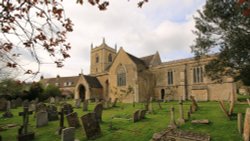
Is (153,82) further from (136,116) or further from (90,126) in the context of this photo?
(90,126)

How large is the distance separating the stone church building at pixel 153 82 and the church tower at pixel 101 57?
2022 centimetres

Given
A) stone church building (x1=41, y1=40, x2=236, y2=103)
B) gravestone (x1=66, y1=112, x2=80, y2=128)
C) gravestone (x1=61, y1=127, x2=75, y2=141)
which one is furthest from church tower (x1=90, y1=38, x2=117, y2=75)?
gravestone (x1=61, y1=127, x2=75, y2=141)

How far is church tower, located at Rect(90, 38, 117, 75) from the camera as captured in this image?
2554 inches

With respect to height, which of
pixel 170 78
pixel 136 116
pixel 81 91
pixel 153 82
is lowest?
pixel 136 116

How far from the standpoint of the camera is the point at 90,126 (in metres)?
10.1

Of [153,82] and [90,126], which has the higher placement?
[153,82]

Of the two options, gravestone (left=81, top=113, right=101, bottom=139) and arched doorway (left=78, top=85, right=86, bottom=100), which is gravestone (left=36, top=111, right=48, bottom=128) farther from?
arched doorway (left=78, top=85, right=86, bottom=100)

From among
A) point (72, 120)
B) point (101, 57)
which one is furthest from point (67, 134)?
point (101, 57)

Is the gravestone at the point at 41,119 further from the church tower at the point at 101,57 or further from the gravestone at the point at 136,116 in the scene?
the church tower at the point at 101,57

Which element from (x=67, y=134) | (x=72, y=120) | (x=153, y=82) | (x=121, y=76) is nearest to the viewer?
(x=67, y=134)

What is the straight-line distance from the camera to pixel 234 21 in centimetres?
1566

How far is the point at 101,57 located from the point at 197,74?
1472 inches

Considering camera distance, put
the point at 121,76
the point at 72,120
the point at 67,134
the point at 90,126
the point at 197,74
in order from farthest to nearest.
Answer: the point at 121,76, the point at 197,74, the point at 72,120, the point at 90,126, the point at 67,134

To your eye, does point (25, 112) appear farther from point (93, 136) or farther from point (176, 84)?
point (176, 84)
